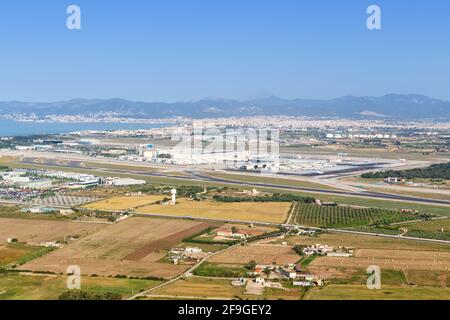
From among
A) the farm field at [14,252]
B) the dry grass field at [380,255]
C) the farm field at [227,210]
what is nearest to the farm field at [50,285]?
the farm field at [14,252]
